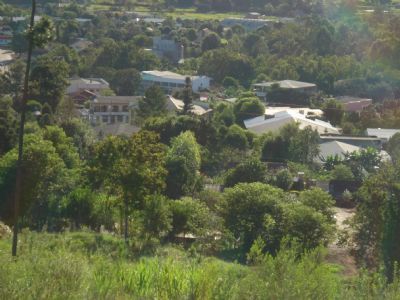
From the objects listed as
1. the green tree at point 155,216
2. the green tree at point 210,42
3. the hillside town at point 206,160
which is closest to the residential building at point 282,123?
the hillside town at point 206,160

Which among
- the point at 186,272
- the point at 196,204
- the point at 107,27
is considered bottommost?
the point at 107,27

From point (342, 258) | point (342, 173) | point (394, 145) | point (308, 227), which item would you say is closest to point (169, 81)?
point (394, 145)

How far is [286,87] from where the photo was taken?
21453 millimetres

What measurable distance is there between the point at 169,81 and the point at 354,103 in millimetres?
4854

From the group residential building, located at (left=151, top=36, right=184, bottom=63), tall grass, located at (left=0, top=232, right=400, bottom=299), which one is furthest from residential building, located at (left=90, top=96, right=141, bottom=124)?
tall grass, located at (left=0, top=232, right=400, bottom=299)

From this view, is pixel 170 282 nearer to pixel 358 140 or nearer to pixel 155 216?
pixel 155 216

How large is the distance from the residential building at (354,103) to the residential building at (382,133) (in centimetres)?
283

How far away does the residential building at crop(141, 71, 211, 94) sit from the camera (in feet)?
72.7

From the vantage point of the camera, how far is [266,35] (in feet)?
95.7

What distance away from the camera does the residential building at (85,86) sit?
66.8ft

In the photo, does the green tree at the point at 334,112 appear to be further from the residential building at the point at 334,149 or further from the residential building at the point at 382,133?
the residential building at the point at 334,149

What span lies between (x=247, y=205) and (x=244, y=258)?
64cm

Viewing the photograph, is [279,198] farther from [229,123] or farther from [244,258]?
[229,123]

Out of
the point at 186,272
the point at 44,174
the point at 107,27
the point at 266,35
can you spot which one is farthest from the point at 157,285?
the point at 107,27
